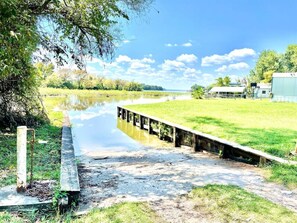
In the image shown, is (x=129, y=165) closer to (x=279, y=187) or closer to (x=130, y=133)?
(x=279, y=187)

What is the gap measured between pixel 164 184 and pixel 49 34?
480 centimetres

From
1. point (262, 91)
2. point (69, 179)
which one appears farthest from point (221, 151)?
point (262, 91)

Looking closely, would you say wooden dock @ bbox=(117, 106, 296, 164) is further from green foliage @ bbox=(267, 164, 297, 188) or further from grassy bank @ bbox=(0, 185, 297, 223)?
grassy bank @ bbox=(0, 185, 297, 223)

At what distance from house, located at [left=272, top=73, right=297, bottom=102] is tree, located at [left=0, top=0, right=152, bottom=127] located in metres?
31.1

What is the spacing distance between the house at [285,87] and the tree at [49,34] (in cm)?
3111

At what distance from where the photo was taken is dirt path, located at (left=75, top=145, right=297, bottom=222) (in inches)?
154

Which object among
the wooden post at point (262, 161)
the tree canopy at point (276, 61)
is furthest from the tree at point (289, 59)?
the wooden post at point (262, 161)

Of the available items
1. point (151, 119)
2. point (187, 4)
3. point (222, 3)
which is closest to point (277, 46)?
point (222, 3)

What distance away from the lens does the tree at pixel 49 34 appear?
4559mm

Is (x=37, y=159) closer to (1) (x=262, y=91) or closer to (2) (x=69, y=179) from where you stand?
(2) (x=69, y=179)

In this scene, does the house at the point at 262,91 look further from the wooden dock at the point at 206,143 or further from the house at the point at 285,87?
the wooden dock at the point at 206,143

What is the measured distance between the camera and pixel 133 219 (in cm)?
334

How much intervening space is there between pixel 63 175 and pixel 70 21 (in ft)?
12.0

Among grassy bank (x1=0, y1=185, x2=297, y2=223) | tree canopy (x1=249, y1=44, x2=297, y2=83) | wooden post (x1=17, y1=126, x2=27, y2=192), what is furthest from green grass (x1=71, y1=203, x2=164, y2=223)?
tree canopy (x1=249, y1=44, x2=297, y2=83)
